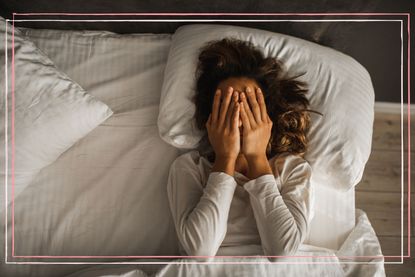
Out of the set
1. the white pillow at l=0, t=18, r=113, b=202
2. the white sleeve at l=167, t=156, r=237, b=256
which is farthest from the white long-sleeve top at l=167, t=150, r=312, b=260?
the white pillow at l=0, t=18, r=113, b=202

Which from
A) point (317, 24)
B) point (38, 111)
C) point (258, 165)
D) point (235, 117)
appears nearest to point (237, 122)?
point (235, 117)

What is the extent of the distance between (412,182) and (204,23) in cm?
70

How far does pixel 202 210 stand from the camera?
764 millimetres

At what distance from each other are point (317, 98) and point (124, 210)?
Answer: 579mm

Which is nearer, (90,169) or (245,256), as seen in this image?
(245,256)

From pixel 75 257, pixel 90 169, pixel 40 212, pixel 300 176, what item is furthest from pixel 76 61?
pixel 300 176

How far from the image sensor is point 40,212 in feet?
2.90

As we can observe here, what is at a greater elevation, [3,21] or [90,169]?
[3,21]

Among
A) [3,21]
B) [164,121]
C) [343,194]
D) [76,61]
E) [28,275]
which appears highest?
[3,21]

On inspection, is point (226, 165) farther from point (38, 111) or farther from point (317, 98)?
point (38, 111)

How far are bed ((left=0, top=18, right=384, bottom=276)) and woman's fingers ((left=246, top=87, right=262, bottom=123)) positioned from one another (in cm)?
25

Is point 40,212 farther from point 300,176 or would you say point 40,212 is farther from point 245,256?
point 300,176

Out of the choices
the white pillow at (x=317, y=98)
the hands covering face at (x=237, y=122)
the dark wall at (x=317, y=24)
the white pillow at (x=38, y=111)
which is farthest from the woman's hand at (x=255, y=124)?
the white pillow at (x=38, y=111)

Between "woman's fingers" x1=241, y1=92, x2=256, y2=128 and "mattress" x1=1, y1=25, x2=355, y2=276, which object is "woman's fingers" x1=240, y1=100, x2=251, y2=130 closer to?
"woman's fingers" x1=241, y1=92, x2=256, y2=128
